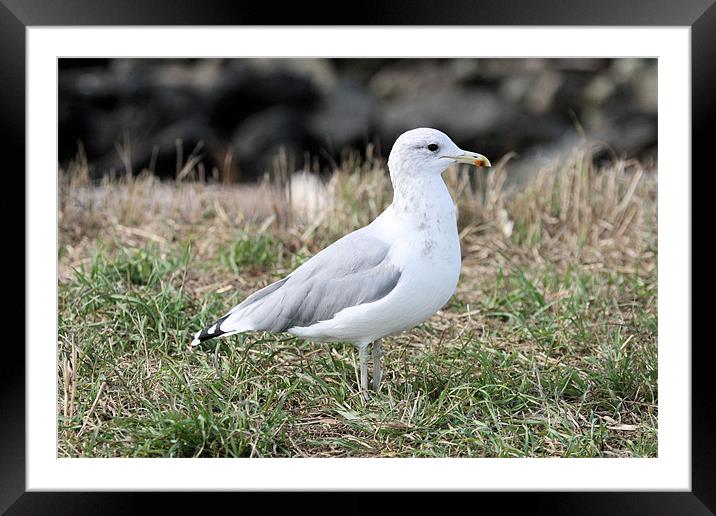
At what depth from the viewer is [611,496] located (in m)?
3.20

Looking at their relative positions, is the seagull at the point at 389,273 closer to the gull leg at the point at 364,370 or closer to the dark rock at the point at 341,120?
the gull leg at the point at 364,370

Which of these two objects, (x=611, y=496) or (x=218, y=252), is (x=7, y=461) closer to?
(x=611, y=496)

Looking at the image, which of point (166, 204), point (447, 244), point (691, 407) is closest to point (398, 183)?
point (447, 244)

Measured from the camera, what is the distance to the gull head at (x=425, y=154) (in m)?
3.88

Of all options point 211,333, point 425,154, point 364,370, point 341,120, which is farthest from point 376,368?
point 341,120

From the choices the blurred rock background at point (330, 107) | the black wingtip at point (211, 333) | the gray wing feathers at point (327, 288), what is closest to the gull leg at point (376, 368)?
the gray wing feathers at point (327, 288)

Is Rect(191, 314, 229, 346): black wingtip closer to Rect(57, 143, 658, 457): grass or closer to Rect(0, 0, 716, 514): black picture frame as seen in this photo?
Rect(57, 143, 658, 457): grass

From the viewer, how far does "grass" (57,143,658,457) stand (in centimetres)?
374

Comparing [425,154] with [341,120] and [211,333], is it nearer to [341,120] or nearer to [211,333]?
[211,333]

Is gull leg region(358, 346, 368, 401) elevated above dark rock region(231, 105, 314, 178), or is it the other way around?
dark rock region(231, 105, 314, 178)

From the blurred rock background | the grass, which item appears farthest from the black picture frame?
the blurred rock background
